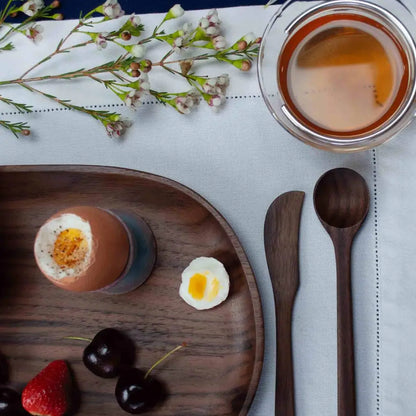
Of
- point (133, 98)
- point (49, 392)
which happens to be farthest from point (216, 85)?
point (49, 392)

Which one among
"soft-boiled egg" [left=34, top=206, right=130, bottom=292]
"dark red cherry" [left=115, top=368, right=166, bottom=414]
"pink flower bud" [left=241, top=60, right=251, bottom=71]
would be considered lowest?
"dark red cherry" [left=115, top=368, right=166, bottom=414]

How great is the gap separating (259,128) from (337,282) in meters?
0.23

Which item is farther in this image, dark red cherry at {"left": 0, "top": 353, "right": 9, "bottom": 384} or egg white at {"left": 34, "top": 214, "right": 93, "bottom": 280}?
dark red cherry at {"left": 0, "top": 353, "right": 9, "bottom": 384}

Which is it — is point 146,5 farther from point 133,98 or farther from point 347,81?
point 347,81

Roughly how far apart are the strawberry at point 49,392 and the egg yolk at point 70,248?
18 cm

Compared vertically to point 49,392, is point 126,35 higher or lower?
higher

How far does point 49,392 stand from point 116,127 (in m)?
0.36

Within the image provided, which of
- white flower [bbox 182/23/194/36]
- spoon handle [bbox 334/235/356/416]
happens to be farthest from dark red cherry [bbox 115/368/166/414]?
white flower [bbox 182/23/194/36]

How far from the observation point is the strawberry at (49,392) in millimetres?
822

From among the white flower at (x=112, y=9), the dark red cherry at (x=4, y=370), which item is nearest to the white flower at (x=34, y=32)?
the white flower at (x=112, y=9)

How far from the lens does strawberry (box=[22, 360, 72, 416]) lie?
2.70 feet

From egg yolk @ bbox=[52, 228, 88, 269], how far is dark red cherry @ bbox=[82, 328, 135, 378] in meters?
0.13

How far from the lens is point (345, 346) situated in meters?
0.82

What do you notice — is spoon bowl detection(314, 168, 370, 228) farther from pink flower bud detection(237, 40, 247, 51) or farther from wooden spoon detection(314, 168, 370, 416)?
pink flower bud detection(237, 40, 247, 51)
